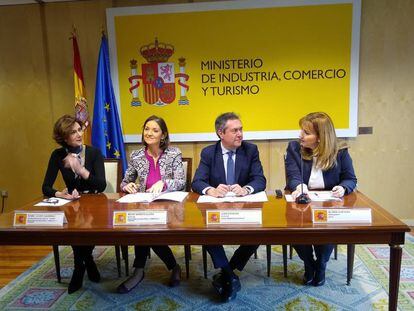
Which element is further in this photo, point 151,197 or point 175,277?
point 175,277

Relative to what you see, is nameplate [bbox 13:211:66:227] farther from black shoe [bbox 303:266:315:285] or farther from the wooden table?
black shoe [bbox 303:266:315:285]

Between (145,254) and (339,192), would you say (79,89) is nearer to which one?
(145,254)

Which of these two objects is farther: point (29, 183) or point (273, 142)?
point (29, 183)

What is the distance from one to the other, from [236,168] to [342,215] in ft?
2.76

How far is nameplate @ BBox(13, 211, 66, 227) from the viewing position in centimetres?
149

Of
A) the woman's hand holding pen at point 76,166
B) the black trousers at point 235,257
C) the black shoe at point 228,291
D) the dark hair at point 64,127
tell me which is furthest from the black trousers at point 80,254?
the black shoe at point 228,291

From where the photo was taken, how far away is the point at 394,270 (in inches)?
55.6

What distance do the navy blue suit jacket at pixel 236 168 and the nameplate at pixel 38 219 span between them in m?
0.85

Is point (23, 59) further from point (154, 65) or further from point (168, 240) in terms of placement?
point (168, 240)

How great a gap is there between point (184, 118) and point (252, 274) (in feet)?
5.33

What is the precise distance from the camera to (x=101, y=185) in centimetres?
220

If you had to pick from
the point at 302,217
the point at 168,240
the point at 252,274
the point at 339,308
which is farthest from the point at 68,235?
the point at 339,308

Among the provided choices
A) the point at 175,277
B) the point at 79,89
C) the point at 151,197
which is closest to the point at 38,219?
the point at 151,197

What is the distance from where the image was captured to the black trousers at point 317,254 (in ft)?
6.59
